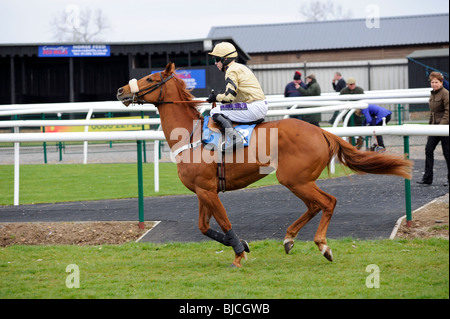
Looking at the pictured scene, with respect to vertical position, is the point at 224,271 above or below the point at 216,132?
below

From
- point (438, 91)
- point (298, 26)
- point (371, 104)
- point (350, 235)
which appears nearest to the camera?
point (350, 235)

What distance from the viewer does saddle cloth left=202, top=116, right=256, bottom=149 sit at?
18.9ft

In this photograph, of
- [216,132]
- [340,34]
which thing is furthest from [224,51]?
[340,34]

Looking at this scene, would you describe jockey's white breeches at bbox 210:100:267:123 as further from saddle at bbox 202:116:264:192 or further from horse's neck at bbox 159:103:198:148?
horse's neck at bbox 159:103:198:148

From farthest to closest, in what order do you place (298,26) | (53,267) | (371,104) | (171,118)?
(298,26), (371,104), (171,118), (53,267)

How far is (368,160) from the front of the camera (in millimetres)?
5887

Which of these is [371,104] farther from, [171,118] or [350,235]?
[171,118]

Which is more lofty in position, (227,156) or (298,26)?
(298,26)

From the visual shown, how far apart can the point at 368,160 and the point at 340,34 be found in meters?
36.8

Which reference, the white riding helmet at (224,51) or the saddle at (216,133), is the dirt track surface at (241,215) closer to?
the saddle at (216,133)

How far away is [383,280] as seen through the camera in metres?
4.71

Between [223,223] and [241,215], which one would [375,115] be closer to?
[241,215]

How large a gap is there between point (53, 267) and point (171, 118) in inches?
73.4
